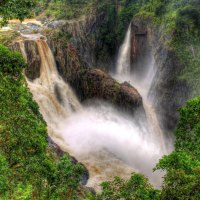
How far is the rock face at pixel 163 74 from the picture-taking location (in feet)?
108

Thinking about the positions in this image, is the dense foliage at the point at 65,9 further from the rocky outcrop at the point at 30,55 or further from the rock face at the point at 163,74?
the rocky outcrop at the point at 30,55

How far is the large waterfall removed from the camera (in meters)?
28.6

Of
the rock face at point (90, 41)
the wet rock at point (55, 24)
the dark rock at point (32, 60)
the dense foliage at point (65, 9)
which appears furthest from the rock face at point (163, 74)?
the dark rock at point (32, 60)

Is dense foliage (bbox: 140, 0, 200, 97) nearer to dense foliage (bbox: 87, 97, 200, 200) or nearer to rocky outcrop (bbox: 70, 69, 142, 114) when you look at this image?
rocky outcrop (bbox: 70, 69, 142, 114)

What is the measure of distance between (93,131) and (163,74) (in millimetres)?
9989

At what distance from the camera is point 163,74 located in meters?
34.8

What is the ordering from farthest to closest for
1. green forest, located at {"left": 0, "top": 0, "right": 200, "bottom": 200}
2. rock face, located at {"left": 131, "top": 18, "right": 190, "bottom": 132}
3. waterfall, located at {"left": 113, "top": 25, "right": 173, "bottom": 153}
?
waterfall, located at {"left": 113, "top": 25, "right": 173, "bottom": 153}
rock face, located at {"left": 131, "top": 18, "right": 190, "bottom": 132}
green forest, located at {"left": 0, "top": 0, "right": 200, "bottom": 200}

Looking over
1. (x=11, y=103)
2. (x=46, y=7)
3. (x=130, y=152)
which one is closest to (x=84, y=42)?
(x=46, y=7)

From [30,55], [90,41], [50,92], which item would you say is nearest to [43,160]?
[50,92]

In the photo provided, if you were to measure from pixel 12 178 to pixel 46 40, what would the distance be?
24334 millimetres

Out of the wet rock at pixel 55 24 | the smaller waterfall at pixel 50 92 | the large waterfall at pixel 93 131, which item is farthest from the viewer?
the wet rock at pixel 55 24

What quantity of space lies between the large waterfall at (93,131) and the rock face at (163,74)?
283cm

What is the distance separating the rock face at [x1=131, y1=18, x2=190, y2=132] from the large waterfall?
283cm

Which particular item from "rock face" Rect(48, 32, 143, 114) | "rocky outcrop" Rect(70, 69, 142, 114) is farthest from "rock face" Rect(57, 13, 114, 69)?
"rocky outcrop" Rect(70, 69, 142, 114)
